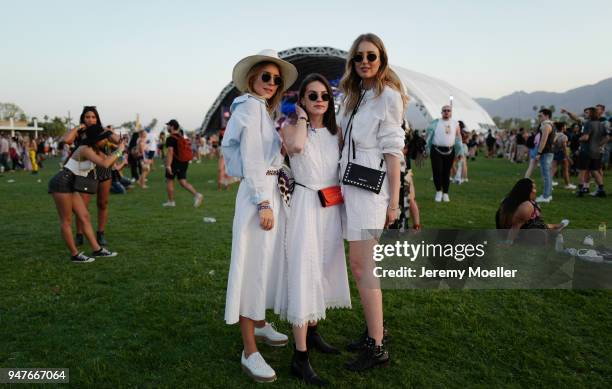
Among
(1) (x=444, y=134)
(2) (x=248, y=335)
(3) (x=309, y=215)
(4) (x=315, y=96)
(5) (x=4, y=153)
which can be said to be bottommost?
(2) (x=248, y=335)

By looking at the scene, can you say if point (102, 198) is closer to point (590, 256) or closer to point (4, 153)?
point (590, 256)

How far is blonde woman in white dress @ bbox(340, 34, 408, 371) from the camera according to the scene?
279cm

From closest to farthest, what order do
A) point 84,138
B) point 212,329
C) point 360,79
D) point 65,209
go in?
1. point 360,79
2. point 212,329
3. point 65,209
4. point 84,138

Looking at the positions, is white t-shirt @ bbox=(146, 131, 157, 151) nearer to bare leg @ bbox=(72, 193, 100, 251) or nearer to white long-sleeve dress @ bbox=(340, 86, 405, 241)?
bare leg @ bbox=(72, 193, 100, 251)

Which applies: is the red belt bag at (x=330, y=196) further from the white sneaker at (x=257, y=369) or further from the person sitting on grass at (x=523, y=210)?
the person sitting on grass at (x=523, y=210)

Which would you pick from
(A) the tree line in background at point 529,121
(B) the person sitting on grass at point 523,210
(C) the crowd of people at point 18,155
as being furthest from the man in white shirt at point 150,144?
(B) the person sitting on grass at point 523,210

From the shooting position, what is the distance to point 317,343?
323 centimetres

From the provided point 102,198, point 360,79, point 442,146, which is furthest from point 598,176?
point 102,198

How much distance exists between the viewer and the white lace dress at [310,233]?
9.10 ft

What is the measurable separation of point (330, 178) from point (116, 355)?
2.01m

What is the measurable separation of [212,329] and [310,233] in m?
1.42

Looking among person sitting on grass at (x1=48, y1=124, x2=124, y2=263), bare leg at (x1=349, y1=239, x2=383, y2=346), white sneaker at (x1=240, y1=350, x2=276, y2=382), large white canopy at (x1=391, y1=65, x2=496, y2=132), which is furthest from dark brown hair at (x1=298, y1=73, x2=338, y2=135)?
large white canopy at (x1=391, y1=65, x2=496, y2=132)

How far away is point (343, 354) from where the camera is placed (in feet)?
10.4

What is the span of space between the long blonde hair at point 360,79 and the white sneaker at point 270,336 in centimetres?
179
